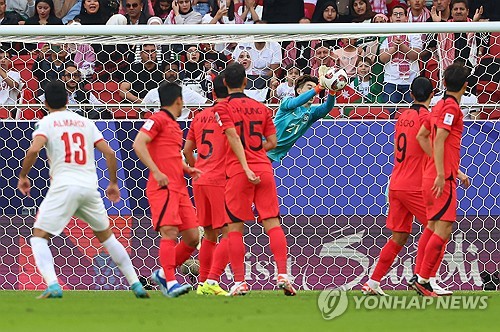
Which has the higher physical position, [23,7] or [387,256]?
[23,7]

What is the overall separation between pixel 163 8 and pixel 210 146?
5.74 m

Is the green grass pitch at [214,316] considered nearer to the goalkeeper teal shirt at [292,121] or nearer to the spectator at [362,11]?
the goalkeeper teal shirt at [292,121]

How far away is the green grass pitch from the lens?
7805 mm

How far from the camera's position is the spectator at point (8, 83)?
1383 cm

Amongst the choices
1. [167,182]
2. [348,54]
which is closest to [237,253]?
[167,182]

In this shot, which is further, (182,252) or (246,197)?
(182,252)

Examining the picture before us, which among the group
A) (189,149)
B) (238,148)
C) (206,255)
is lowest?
(206,255)

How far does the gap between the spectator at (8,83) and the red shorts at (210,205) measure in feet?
9.59

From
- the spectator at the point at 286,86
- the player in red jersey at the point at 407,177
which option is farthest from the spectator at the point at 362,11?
the player in red jersey at the point at 407,177

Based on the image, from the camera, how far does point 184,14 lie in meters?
17.0

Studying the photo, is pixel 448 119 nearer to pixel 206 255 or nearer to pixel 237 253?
pixel 237 253

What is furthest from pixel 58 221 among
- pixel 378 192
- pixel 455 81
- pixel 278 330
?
pixel 378 192

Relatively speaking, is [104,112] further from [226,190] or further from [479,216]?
[479,216]

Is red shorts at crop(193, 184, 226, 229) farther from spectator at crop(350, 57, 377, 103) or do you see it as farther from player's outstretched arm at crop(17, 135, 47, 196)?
spectator at crop(350, 57, 377, 103)
